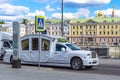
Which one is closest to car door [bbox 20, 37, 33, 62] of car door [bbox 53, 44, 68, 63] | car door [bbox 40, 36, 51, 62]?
car door [bbox 40, 36, 51, 62]

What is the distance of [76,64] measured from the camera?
71.8 ft

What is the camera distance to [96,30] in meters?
162

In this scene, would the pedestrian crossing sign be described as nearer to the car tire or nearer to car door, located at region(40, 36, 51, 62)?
car door, located at region(40, 36, 51, 62)

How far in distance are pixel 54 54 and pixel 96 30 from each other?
140 m

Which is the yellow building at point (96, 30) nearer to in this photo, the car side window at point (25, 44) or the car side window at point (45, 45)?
the car side window at point (25, 44)

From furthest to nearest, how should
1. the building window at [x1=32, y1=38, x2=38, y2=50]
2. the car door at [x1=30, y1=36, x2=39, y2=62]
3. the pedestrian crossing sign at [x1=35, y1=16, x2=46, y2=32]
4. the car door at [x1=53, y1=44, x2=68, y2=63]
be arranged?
the building window at [x1=32, y1=38, x2=38, y2=50], the car door at [x1=30, y1=36, x2=39, y2=62], the car door at [x1=53, y1=44, x2=68, y2=63], the pedestrian crossing sign at [x1=35, y1=16, x2=46, y2=32]

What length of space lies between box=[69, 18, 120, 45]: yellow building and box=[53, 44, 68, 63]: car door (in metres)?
133

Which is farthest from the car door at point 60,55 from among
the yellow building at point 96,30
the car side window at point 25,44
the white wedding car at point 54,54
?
the yellow building at point 96,30

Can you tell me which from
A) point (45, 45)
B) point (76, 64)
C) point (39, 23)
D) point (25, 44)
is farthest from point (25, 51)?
point (76, 64)

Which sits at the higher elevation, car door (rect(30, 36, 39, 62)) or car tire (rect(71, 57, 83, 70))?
car door (rect(30, 36, 39, 62))

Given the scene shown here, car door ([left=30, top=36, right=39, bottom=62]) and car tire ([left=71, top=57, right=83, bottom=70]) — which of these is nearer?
car tire ([left=71, top=57, right=83, bottom=70])

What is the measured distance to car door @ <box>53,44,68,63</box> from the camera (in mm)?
22594

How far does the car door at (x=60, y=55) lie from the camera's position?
74.1ft

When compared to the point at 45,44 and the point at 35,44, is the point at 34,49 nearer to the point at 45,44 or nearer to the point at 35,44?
the point at 35,44
